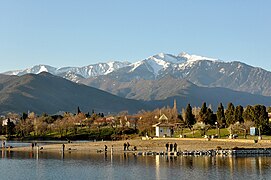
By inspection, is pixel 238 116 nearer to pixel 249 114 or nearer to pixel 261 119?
pixel 249 114

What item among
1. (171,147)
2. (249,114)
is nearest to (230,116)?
(249,114)

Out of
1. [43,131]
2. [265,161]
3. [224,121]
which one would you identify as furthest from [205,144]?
[43,131]

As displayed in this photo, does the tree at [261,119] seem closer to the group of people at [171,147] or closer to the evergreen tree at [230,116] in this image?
the evergreen tree at [230,116]

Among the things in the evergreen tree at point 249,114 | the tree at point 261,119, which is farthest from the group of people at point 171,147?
the evergreen tree at point 249,114

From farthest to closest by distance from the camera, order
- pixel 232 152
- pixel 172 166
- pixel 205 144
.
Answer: pixel 205 144 < pixel 232 152 < pixel 172 166

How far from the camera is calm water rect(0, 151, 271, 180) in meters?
56.4

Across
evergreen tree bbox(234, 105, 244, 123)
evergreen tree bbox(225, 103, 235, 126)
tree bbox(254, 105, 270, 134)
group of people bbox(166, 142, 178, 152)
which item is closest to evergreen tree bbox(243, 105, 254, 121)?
tree bbox(254, 105, 270, 134)

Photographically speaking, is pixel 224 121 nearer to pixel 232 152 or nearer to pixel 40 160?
pixel 232 152

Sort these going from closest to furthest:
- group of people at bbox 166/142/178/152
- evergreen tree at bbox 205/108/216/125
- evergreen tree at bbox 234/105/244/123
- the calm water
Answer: the calm water → group of people at bbox 166/142/178/152 → evergreen tree at bbox 234/105/244/123 → evergreen tree at bbox 205/108/216/125

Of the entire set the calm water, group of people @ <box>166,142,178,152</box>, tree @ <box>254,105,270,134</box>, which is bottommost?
the calm water

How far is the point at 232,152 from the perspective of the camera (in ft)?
259

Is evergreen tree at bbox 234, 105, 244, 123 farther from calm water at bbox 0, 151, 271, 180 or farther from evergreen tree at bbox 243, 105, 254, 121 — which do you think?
calm water at bbox 0, 151, 271, 180

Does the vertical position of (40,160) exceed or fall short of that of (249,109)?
it falls short

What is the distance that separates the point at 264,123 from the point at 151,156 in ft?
117
